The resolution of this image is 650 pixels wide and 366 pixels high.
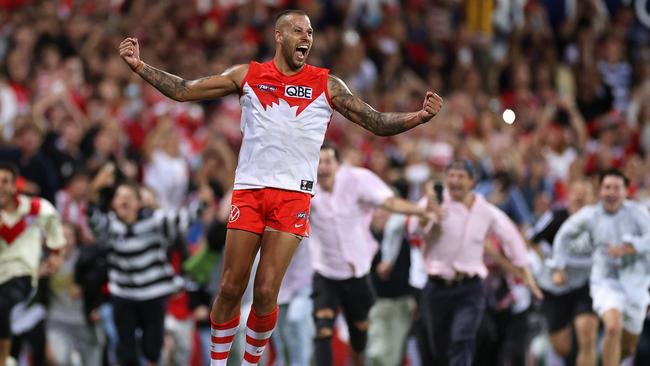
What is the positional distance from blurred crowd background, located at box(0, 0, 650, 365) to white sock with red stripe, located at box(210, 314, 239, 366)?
4873 millimetres

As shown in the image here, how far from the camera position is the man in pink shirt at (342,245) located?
13.0 meters

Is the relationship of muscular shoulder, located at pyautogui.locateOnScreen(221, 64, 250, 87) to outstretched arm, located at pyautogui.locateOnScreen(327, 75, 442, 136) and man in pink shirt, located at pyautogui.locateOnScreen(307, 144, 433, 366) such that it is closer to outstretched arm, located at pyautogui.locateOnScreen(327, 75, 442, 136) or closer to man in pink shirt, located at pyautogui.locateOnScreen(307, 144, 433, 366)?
outstretched arm, located at pyautogui.locateOnScreen(327, 75, 442, 136)

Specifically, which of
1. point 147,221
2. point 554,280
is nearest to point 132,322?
point 147,221

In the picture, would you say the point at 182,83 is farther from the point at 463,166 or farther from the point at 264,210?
the point at 463,166

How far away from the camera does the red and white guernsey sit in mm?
9695

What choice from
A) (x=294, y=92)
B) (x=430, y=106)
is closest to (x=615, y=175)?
(x=430, y=106)

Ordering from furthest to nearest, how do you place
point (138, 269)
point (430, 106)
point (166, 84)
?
point (138, 269)
point (166, 84)
point (430, 106)

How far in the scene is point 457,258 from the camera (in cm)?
1296

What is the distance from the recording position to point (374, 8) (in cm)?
2239

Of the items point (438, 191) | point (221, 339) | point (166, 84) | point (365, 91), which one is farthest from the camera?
point (365, 91)

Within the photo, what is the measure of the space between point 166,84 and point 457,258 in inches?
172

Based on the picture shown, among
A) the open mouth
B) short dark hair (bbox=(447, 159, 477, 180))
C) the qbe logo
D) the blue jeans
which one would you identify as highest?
the open mouth

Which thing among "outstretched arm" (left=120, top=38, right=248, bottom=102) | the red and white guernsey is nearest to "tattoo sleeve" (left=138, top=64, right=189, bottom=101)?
"outstretched arm" (left=120, top=38, right=248, bottom=102)

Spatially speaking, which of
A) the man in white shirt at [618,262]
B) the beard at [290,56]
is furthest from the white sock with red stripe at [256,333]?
the man in white shirt at [618,262]
